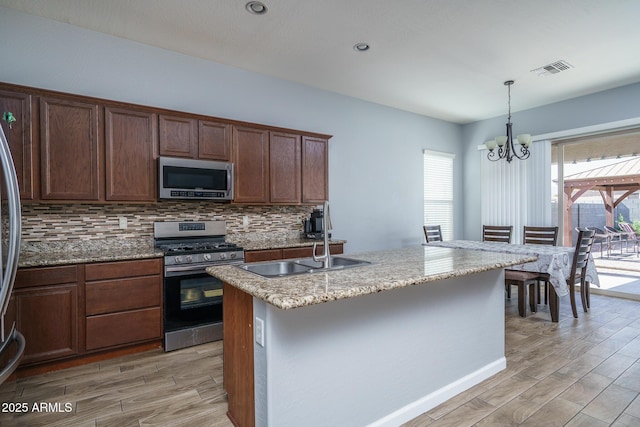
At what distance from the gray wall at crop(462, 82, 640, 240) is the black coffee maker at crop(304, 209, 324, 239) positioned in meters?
3.32

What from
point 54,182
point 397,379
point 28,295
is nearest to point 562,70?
point 397,379

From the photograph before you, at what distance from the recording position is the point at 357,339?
5.94 feet

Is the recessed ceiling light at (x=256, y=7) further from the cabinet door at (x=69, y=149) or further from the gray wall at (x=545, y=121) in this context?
the gray wall at (x=545, y=121)

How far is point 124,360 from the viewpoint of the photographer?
9.05ft

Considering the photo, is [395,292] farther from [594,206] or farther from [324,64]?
[594,206]

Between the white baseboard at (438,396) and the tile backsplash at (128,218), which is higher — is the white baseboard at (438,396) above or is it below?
below

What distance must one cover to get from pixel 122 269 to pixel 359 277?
2056 mm

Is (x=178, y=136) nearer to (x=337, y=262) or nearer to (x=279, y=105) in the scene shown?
(x=279, y=105)

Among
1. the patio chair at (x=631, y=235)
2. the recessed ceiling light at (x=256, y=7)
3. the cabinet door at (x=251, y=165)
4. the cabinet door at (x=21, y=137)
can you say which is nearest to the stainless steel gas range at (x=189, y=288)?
the cabinet door at (x=251, y=165)

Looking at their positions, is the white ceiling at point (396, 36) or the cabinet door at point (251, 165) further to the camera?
the cabinet door at point (251, 165)

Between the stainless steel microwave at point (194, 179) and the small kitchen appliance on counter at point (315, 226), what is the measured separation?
3.66ft

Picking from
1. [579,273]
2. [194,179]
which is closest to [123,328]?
[194,179]

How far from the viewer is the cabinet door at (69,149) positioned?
8.71 feet

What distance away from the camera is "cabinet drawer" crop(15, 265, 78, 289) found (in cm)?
240
